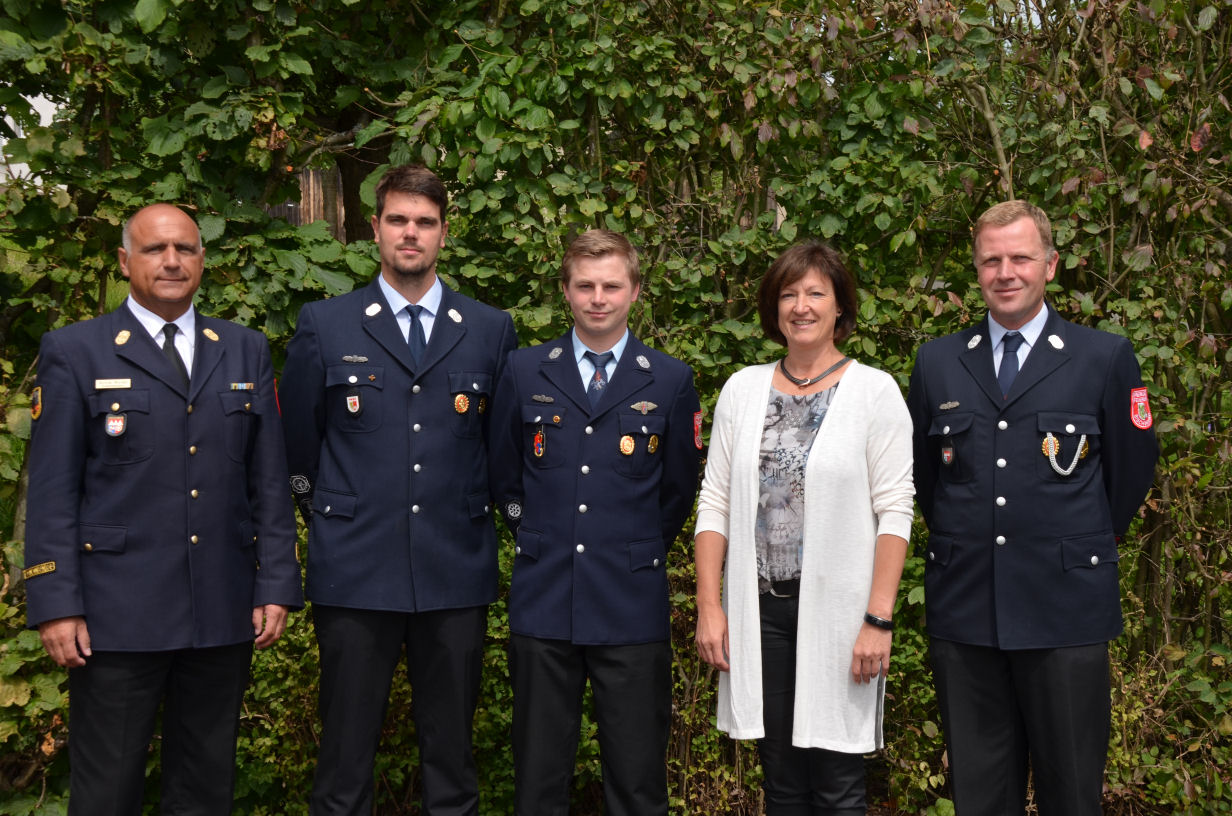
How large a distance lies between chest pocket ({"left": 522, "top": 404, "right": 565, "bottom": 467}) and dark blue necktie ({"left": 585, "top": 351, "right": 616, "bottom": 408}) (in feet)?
0.34

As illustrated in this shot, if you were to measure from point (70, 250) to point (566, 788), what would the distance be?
2741 mm

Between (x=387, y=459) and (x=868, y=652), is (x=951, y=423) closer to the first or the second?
(x=868, y=652)

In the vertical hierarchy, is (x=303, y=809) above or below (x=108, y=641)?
below

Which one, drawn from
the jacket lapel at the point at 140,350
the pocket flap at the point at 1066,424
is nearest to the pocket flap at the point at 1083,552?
the pocket flap at the point at 1066,424

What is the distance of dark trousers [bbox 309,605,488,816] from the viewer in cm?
323

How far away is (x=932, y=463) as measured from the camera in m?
3.36

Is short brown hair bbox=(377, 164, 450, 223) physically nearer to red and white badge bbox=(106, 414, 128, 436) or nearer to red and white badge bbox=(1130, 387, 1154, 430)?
red and white badge bbox=(106, 414, 128, 436)

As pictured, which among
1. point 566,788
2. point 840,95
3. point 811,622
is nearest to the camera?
point 811,622

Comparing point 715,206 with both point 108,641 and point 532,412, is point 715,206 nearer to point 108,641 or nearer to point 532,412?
point 532,412

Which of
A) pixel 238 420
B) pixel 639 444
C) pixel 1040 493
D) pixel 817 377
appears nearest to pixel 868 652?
pixel 1040 493

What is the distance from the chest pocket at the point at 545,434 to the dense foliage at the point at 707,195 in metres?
1.03

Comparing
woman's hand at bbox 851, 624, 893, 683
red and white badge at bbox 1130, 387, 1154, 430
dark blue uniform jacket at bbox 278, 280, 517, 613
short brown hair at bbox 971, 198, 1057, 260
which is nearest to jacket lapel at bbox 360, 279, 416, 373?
dark blue uniform jacket at bbox 278, 280, 517, 613

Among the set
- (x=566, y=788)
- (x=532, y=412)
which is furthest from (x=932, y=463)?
(x=566, y=788)

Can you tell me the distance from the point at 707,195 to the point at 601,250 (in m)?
1.42
